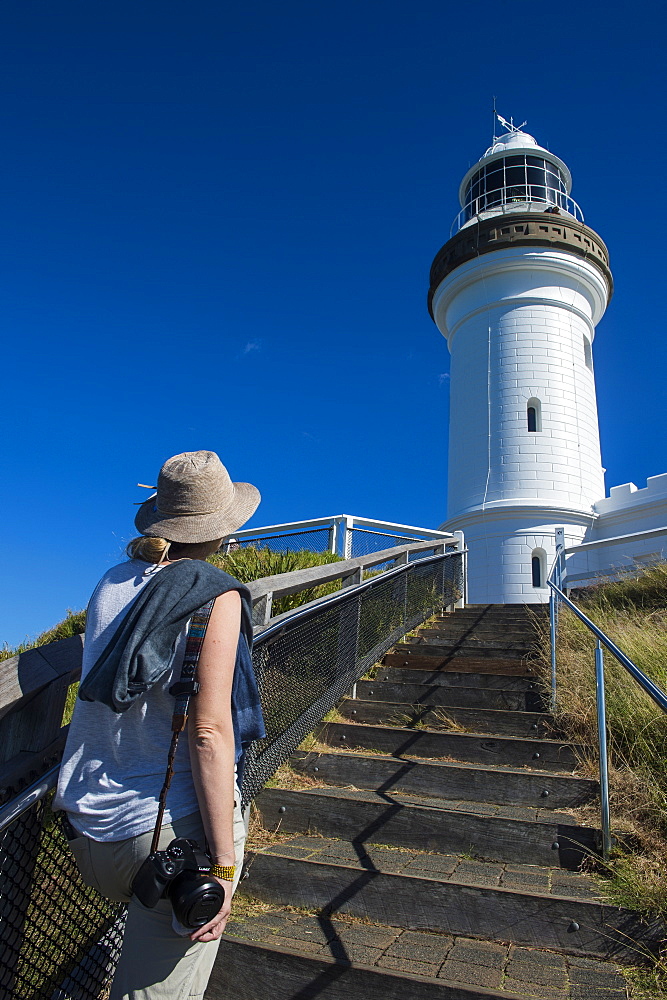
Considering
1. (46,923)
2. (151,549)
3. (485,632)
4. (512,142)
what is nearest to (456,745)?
(46,923)

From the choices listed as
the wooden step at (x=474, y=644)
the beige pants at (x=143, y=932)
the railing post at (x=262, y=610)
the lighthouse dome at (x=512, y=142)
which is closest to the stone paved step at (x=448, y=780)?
the railing post at (x=262, y=610)

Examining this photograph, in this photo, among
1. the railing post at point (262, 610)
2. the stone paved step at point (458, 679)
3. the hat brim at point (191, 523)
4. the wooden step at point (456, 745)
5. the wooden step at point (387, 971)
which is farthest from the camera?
the stone paved step at point (458, 679)

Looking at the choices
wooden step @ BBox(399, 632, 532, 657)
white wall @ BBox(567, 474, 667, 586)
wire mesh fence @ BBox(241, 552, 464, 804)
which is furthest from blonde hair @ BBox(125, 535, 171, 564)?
white wall @ BBox(567, 474, 667, 586)

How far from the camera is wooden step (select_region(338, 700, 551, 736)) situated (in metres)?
5.10

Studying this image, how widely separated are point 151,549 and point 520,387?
15.8 meters

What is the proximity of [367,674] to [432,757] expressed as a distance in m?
1.76

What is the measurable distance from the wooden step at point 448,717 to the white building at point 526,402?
32.6ft

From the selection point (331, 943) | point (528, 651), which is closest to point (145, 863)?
point (331, 943)

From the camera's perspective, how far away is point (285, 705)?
4.24 m

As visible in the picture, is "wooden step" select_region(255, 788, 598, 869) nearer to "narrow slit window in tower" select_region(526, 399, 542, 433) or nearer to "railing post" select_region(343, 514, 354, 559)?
"railing post" select_region(343, 514, 354, 559)

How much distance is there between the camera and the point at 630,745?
4297 millimetres

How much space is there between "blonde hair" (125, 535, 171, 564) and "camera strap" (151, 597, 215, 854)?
277 millimetres

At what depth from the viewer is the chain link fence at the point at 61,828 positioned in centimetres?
223

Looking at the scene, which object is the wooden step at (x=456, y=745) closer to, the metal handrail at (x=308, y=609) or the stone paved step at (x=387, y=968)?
the metal handrail at (x=308, y=609)
